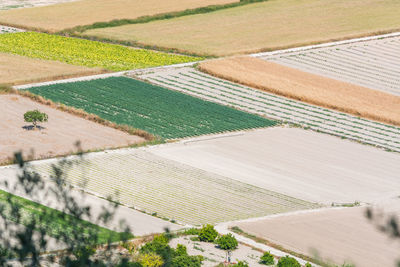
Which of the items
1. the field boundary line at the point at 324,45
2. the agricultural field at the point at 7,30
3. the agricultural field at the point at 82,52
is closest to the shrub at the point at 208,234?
the agricultural field at the point at 82,52

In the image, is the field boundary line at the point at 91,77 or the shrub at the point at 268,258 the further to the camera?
the field boundary line at the point at 91,77

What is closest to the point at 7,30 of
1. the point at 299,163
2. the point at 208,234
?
the point at 299,163

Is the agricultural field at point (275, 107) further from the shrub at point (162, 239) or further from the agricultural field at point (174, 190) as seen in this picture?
the shrub at point (162, 239)

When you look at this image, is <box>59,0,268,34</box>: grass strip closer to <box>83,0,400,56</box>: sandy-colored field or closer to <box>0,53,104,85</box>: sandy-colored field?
<box>83,0,400,56</box>: sandy-colored field

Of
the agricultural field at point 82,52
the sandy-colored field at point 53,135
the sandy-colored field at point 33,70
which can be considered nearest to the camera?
the sandy-colored field at point 53,135

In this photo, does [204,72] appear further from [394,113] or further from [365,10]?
[365,10]
